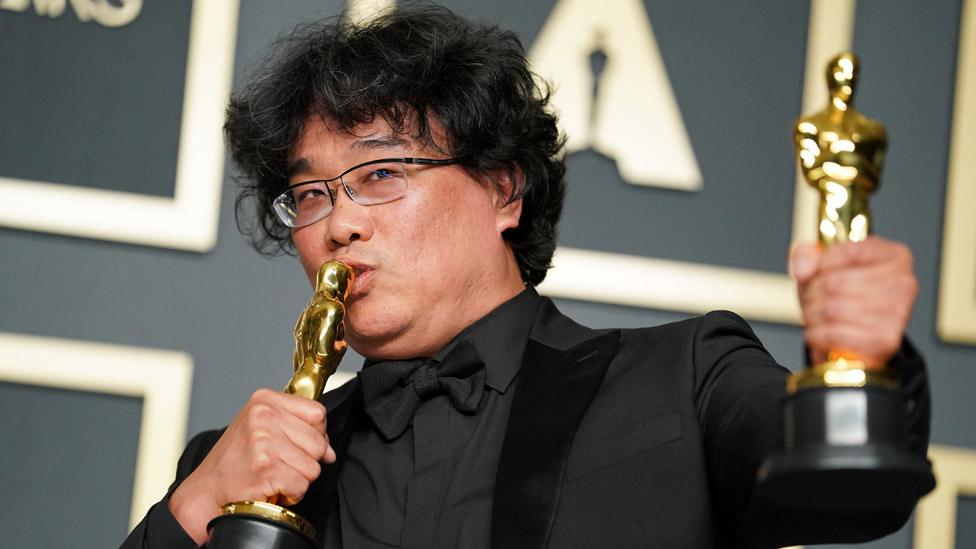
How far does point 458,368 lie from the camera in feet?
5.71

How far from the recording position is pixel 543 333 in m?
1.76

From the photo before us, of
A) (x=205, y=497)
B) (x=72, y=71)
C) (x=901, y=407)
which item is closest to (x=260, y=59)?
(x=72, y=71)

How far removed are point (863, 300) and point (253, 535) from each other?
670 millimetres

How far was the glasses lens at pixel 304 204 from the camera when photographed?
5.90ft

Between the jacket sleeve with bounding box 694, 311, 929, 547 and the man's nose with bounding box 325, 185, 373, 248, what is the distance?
460 mm

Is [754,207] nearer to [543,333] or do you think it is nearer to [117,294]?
[543,333]

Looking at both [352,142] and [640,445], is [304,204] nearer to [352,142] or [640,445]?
[352,142]

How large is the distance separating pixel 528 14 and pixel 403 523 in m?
1.32

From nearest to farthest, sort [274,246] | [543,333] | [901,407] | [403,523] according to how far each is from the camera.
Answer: [901,407]
[403,523]
[543,333]
[274,246]

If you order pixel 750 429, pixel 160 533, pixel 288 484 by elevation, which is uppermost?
pixel 750 429

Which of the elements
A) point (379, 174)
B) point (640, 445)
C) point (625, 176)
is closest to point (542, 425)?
point (640, 445)

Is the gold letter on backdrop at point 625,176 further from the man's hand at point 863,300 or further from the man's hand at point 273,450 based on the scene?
the man's hand at point 863,300

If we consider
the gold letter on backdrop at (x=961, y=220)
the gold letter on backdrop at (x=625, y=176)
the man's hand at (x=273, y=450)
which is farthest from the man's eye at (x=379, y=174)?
the gold letter on backdrop at (x=961, y=220)

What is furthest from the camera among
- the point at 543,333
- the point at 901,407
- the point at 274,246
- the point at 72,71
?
the point at 72,71
